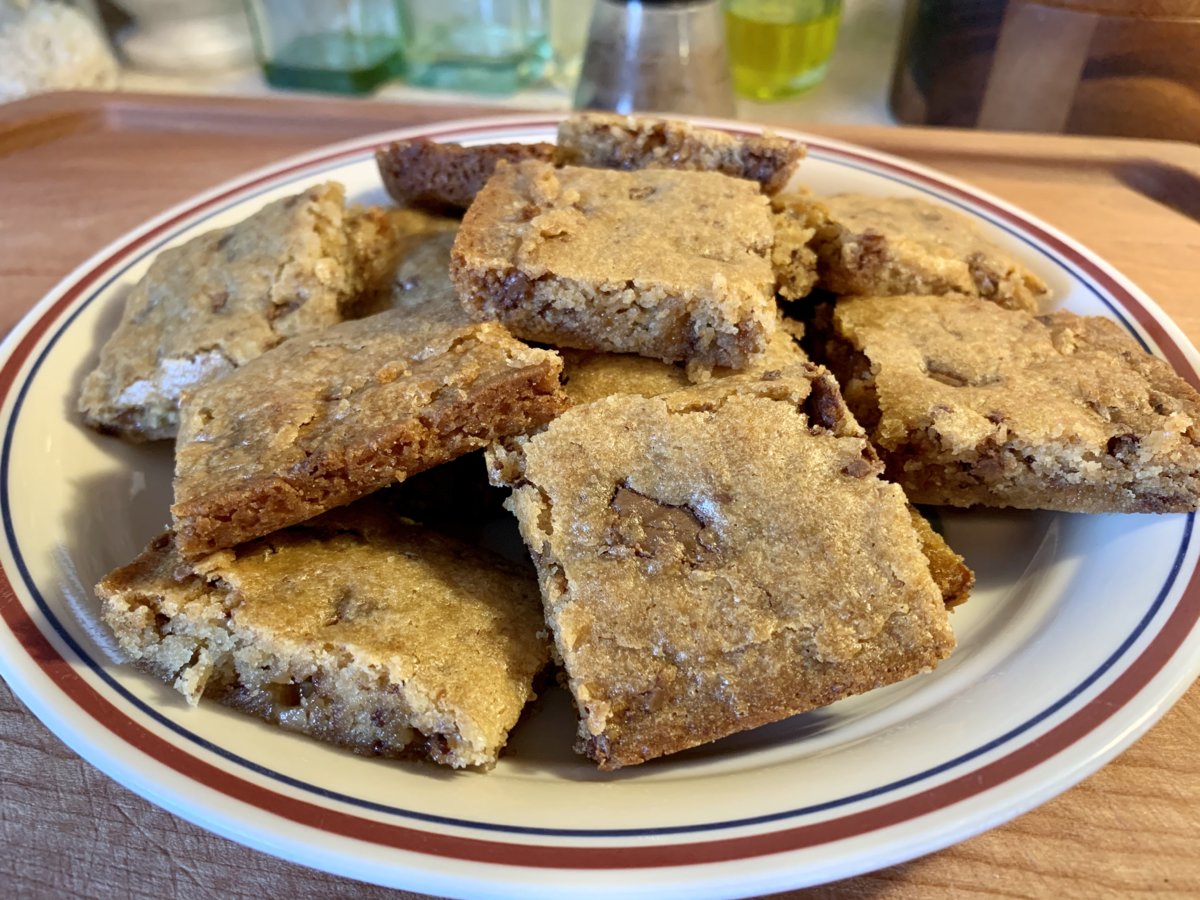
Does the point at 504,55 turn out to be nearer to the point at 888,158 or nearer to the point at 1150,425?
the point at 888,158

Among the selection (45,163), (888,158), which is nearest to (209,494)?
(888,158)

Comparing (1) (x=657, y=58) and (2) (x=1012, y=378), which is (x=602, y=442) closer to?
(2) (x=1012, y=378)

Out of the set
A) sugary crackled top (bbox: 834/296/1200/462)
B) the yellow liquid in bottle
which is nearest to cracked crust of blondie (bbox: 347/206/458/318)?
sugary crackled top (bbox: 834/296/1200/462)

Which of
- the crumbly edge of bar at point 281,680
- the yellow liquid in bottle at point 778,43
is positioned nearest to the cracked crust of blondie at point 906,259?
the crumbly edge of bar at point 281,680

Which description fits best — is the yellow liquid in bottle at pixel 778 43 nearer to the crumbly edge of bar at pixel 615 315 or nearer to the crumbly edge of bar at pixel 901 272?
the crumbly edge of bar at pixel 901 272

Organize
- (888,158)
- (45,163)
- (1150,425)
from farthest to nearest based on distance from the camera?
(45,163), (888,158), (1150,425)
